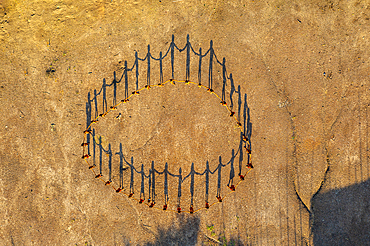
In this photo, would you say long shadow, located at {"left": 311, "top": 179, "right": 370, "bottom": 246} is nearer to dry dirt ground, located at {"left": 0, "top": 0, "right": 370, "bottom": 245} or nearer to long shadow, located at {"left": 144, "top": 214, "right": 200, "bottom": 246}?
dry dirt ground, located at {"left": 0, "top": 0, "right": 370, "bottom": 245}

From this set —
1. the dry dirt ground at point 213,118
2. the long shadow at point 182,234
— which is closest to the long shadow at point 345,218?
the dry dirt ground at point 213,118

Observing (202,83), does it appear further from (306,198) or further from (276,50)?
(306,198)

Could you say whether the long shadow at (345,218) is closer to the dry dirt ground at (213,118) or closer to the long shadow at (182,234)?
the dry dirt ground at (213,118)

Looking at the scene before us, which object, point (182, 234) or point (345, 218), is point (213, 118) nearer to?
point (182, 234)

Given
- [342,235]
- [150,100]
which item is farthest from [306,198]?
[150,100]

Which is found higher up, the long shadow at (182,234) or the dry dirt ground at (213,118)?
the dry dirt ground at (213,118)

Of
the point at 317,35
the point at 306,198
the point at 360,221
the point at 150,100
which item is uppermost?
the point at 317,35
